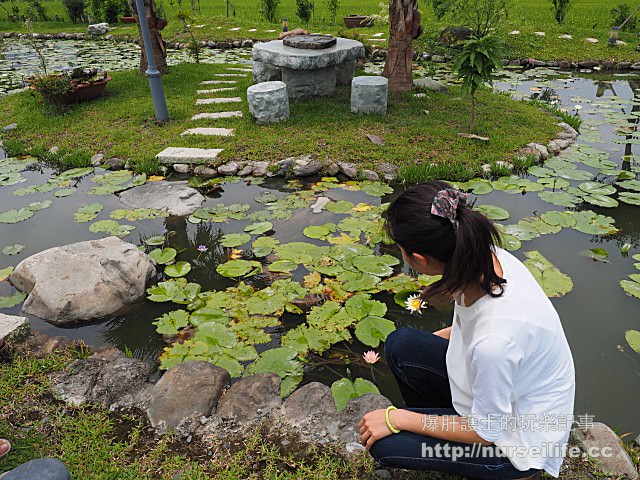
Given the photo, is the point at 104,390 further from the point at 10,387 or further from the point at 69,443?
the point at 10,387

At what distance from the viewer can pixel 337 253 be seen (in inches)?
138

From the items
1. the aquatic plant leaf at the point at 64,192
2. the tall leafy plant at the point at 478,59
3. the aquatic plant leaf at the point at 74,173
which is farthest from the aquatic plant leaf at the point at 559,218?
the aquatic plant leaf at the point at 74,173

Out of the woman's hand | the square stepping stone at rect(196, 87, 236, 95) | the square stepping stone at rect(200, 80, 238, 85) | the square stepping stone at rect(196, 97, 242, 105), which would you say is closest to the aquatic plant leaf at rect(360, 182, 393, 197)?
the woman's hand

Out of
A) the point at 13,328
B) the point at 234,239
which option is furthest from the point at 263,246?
the point at 13,328

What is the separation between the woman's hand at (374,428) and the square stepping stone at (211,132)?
15.9 ft

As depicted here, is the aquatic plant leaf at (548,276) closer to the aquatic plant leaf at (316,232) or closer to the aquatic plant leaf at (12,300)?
the aquatic plant leaf at (316,232)

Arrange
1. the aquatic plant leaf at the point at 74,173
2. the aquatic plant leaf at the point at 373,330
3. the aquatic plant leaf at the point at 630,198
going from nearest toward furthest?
the aquatic plant leaf at the point at 373,330
the aquatic plant leaf at the point at 630,198
the aquatic plant leaf at the point at 74,173

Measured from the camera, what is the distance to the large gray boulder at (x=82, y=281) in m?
2.94

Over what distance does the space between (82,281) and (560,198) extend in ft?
14.0

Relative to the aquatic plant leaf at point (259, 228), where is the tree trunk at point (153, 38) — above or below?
above

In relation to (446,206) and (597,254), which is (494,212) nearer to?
(597,254)

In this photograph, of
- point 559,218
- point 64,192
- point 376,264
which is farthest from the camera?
point 64,192

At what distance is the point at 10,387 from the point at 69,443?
600mm

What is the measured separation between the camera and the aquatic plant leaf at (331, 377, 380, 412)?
2205mm
